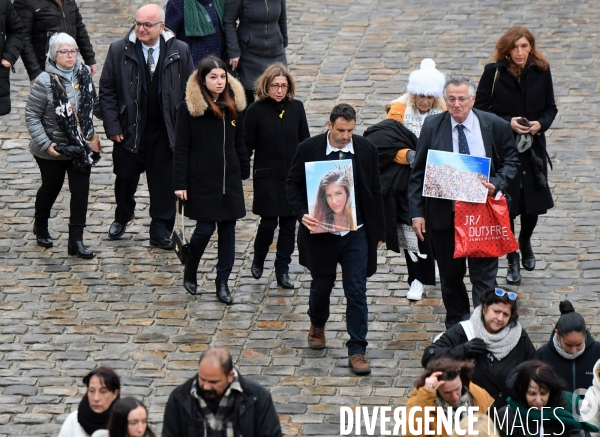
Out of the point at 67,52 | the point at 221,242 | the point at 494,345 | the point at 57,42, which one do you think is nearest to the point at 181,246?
the point at 221,242

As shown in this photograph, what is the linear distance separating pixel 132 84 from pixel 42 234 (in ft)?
5.41

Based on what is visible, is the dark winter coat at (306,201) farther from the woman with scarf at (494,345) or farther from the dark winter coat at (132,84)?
the dark winter coat at (132,84)

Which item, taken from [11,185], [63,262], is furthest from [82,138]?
[11,185]

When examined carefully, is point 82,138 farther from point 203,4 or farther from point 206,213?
point 203,4

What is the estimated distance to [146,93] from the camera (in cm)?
1191

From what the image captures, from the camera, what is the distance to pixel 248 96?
1387 cm

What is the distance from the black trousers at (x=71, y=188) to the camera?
11938mm

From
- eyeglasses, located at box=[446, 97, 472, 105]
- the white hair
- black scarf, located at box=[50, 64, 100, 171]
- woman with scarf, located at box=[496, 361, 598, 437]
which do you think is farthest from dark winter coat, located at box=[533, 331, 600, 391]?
the white hair

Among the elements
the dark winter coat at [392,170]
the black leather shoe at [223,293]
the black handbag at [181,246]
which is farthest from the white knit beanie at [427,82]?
the black leather shoe at [223,293]

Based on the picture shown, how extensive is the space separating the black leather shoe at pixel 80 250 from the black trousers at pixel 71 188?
4cm

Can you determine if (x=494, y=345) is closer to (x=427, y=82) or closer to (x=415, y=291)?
(x=415, y=291)

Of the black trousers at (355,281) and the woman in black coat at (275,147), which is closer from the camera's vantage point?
the black trousers at (355,281)

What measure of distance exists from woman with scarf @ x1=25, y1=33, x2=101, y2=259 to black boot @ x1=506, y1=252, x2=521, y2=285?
3.68 m

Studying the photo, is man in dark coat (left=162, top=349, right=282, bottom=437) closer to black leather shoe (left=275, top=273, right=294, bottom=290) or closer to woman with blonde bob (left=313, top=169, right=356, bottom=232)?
woman with blonde bob (left=313, top=169, right=356, bottom=232)
